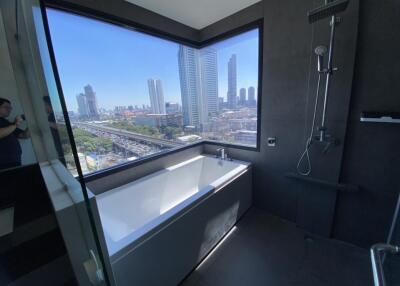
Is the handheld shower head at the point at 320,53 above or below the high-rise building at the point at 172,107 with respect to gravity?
above

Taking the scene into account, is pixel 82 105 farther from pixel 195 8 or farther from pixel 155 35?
pixel 195 8

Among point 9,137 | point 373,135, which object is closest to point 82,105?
point 9,137

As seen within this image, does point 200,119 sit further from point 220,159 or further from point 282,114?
point 282,114

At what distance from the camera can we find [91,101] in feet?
5.45

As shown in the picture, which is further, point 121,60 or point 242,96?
point 242,96

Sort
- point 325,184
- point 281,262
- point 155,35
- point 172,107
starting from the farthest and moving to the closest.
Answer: point 172,107 → point 155,35 → point 325,184 → point 281,262

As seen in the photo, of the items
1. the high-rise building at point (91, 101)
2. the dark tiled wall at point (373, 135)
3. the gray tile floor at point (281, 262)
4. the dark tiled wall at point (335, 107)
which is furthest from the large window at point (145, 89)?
the gray tile floor at point (281, 262)

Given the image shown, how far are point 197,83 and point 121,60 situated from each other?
1182 millimetres

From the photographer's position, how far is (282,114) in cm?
192

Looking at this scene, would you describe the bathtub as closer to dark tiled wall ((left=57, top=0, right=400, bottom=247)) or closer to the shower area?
the shower area

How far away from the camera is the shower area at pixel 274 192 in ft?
3.81

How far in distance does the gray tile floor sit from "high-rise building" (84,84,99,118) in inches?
68.9

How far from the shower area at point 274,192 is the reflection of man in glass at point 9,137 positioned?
2.0 inches

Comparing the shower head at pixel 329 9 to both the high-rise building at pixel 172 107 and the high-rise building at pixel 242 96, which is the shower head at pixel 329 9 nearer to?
the high-rise building at pixel 242 96
